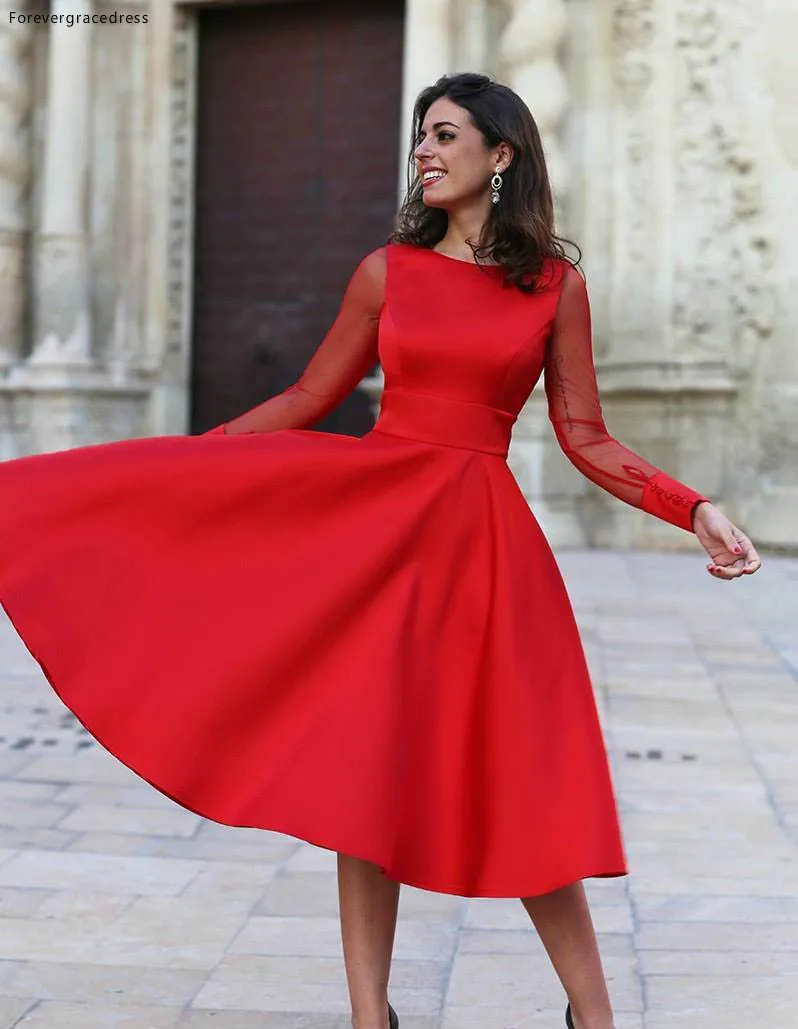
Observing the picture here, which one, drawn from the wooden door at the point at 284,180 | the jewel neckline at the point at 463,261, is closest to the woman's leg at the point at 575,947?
the jewel neckline at the point at 463,261

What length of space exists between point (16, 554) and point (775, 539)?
975cm

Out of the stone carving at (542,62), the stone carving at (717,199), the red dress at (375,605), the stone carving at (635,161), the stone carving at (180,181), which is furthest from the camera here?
the stone carving at (180,181)

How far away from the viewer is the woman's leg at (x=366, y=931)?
2680 mm

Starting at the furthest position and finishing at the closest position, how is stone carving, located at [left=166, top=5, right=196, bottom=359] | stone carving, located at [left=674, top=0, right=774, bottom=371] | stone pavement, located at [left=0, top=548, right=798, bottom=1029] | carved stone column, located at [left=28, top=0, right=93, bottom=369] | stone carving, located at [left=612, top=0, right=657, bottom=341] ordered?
stone carving, located at [left=166, top=5, right=196, bottom=359]
carved stone column, located at [left=28, top=0, right=93, bottom=369]
stone carving, located at [left=612, top=0, right=657, bottom=341]
stone carving, located at [left=674, top=0, right=774, bottom=371]
stone pavement, located at [left=0, top=548, right=798, bottom=1029]

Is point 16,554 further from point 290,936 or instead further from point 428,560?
point 290,936

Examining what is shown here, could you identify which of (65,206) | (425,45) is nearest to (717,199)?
(425,45)

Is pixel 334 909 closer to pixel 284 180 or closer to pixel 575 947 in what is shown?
pixel 575 947

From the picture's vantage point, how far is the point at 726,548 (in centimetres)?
265

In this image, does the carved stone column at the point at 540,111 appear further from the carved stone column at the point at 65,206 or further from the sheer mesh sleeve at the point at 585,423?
the sheer mesh sleeve at the point at 585,423

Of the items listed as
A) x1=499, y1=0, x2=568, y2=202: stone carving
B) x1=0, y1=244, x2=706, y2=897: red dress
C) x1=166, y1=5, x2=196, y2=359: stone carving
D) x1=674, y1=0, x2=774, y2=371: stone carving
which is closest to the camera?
x1=0, y1=244, x2=706, y2=897: red dress

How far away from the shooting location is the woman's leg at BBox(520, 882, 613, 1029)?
265cm

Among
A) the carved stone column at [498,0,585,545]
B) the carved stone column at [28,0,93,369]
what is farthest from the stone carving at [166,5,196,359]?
the carved stone column at [498,0,585,545]

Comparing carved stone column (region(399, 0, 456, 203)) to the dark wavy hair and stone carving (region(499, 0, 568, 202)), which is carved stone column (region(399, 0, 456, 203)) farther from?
the dark wavy hair

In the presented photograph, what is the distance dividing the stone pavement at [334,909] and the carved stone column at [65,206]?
296 inches
